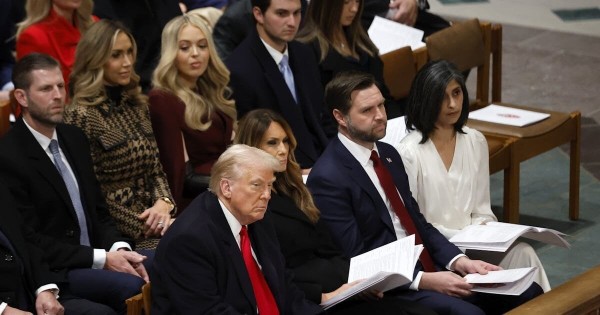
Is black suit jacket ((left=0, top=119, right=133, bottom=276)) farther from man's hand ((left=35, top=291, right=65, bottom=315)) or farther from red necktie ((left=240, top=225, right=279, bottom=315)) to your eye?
red necktie ((left=240, top=225, right=279, bottom=315))

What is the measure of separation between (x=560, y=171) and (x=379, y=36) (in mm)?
1496

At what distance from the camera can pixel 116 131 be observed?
5.72m

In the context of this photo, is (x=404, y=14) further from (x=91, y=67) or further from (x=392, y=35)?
(x=91, y=67)

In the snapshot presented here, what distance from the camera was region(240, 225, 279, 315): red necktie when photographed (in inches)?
185

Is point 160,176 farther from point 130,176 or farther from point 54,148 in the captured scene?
point 54,148

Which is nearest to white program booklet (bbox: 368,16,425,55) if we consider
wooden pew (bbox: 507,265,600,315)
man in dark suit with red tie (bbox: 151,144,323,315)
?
man in dark suit with red tie (bbox: 151,144,323,315)

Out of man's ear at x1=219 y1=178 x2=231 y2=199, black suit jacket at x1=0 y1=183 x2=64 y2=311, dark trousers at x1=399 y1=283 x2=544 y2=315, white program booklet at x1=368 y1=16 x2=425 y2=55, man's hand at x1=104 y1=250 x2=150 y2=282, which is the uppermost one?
man's ear at x1=219 y1=178 x2=231 y2=199

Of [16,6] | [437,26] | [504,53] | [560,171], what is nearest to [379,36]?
[437,26]

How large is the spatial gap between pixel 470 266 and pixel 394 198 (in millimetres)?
434

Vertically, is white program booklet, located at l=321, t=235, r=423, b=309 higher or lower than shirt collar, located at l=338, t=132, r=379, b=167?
lower

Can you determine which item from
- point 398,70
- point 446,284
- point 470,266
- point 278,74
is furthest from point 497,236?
point 398,70

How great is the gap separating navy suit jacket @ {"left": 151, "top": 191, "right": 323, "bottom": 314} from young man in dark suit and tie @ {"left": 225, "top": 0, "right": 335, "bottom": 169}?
1848 millimetres

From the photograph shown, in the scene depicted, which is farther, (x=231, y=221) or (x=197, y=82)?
(x=197, y=82)

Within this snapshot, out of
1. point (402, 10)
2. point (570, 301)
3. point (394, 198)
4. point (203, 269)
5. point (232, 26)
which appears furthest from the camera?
point (402, 10)
